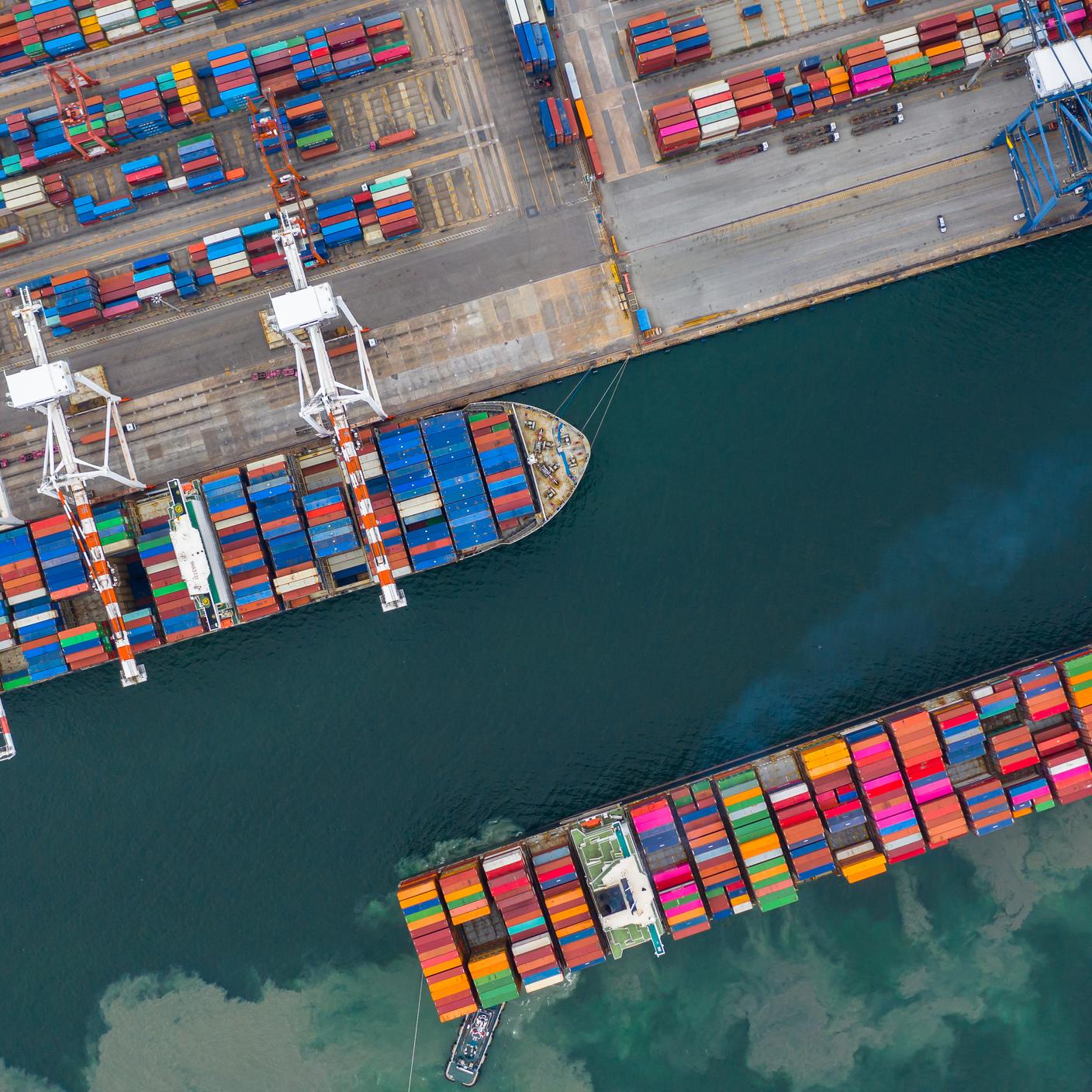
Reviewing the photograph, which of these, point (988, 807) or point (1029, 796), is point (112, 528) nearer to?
point (988, 807)

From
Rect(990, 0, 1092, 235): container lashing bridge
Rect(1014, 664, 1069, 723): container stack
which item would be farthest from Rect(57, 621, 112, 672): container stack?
Rect(990, 0, 1092, 235): container lashing bridge

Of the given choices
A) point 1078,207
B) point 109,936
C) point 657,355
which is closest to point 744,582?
point 657,355

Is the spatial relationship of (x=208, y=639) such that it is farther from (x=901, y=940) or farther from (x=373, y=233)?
(x=901, y=940)

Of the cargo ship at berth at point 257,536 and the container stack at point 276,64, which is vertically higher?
the container stack at point 276,64

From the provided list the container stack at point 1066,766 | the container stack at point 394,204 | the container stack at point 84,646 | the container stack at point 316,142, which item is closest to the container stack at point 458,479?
the container stack at point 394,204

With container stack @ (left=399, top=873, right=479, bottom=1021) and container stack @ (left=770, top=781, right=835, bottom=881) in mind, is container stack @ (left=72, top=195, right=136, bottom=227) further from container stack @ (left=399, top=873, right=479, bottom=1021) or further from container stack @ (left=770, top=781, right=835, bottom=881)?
container stack @ (left=770, top=781, right=835, bottom=881)

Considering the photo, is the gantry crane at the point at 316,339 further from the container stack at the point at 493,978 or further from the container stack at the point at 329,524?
the container stack at the point at 493,978
